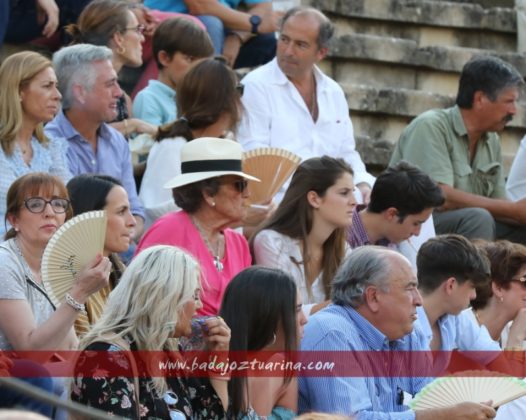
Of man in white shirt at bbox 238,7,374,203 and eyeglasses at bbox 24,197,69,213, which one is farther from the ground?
eyeglasses at bbox 24,197,69,213

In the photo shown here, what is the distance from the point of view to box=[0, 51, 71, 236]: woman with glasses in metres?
6.38

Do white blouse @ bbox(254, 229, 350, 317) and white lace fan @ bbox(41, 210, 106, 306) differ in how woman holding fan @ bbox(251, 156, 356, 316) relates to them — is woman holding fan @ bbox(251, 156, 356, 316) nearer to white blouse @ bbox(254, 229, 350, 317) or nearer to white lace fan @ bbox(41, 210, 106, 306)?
white blouse @ bbox(254, 229, 350, 317)

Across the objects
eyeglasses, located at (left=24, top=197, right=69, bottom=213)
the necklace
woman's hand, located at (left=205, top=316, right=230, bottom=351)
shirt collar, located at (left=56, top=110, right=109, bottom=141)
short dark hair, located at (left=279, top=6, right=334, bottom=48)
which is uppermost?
short dark hair, located at (left=279, top=6, right=334, bottom=48)

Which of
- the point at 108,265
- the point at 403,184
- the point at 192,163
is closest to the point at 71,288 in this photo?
the point at 108,265

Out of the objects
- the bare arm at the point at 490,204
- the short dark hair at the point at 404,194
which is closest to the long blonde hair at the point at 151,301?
the short dark hair at the point at 404,194

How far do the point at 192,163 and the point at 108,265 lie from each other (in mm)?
1196

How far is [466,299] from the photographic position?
6.75 metres

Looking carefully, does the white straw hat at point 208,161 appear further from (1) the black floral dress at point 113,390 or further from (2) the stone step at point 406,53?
(2) the stone step at point 406,53

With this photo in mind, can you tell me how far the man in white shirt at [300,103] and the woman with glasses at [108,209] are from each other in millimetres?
2010

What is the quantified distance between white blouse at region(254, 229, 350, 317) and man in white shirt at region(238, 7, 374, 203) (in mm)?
1303

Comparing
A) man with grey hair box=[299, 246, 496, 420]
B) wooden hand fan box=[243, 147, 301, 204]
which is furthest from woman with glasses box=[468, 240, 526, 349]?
man with grey hair box=[299, 246, 496, 420]

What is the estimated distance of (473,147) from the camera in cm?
884

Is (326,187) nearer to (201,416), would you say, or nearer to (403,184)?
(403,184)

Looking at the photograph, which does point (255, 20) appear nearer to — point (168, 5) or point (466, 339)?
point (168, 5)
